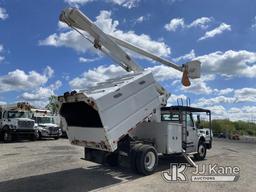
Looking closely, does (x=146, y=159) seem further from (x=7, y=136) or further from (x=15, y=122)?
(x=7, y=136)

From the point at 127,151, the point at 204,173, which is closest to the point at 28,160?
the point at 127,151

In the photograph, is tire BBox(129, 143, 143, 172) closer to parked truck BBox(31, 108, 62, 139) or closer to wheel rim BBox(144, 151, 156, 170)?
wheel rim BBox(144, 151, 156, 170)

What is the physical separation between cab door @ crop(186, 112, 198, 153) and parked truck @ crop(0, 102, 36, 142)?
17.5 m

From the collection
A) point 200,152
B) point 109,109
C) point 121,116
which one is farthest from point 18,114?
point 109,109

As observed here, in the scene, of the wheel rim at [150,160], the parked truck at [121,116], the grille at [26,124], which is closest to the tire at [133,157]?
the parked truck at [121,116]

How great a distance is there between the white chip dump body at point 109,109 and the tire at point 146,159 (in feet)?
3.05

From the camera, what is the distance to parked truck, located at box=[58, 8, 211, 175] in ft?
35.9

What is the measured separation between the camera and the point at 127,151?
12.1 meters

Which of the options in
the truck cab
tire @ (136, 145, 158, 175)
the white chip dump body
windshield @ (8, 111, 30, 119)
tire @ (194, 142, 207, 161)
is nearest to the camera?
the white chip dump body

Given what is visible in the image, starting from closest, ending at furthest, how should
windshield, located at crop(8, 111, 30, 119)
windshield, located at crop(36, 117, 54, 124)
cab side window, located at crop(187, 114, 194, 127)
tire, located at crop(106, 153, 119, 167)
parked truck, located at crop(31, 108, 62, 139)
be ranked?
tire, located at crop(106, 153, 119, 167), cab side window, located at crop(187, 114, 194, 127), windshield, located at crop(8, 111, 30, 119), parked truck, located at crop(31, 108, 62, 139), windshield, located at crop(36, 117, 54, 124)

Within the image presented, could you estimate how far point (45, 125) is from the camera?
31359mm

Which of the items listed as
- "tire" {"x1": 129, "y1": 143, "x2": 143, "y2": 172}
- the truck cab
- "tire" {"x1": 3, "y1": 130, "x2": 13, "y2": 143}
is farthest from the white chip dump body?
"tire" {"x1": 3, "y1": 130, "x2": 13, "y2": 143}

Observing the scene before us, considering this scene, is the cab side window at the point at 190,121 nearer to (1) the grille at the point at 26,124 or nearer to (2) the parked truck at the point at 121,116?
(2) the parked truck at the point at 121,116

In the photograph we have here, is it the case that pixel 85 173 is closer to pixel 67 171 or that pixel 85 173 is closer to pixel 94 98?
pixel 67 171
